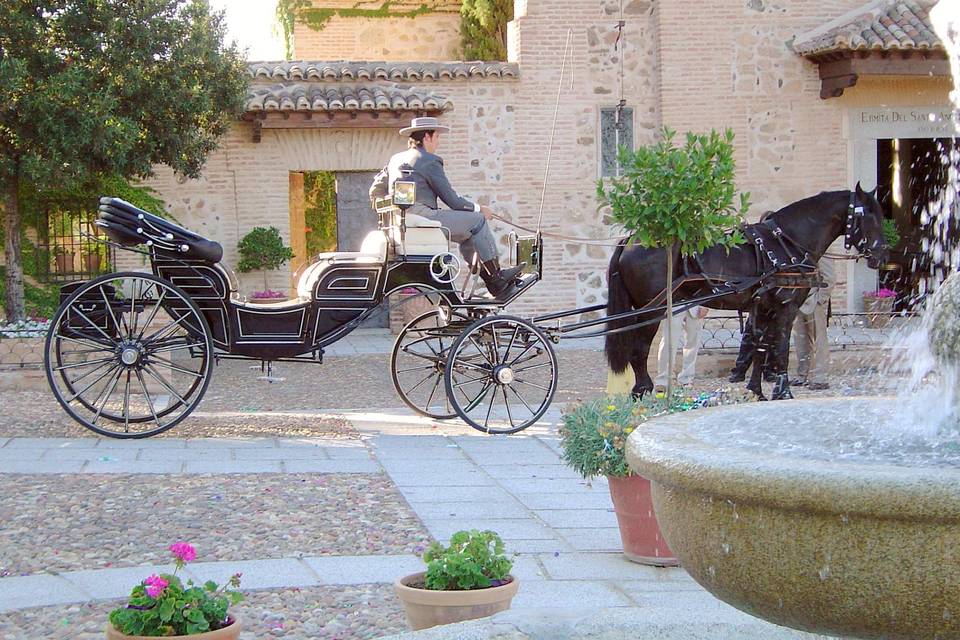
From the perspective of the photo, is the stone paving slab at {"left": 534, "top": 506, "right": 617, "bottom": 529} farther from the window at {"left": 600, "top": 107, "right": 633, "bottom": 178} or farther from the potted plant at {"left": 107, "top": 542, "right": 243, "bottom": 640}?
the window at {"left": 600, "top": 107, "right": 633, "bottom": 178}

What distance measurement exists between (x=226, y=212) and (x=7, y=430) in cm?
782

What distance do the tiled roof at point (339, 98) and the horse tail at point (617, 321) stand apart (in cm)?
725

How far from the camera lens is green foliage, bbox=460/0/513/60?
20828 mm

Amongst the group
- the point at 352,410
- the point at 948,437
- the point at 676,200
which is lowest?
the point at 352,410

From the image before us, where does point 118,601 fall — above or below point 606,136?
below

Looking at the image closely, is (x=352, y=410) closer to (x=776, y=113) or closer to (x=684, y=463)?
(x=684, y=463)

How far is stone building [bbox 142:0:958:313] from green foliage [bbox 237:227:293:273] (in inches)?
11.3

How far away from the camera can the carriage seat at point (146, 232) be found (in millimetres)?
8180

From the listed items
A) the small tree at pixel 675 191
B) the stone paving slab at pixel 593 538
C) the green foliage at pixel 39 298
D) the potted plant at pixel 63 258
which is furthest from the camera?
the potted plant at pixel 63 258

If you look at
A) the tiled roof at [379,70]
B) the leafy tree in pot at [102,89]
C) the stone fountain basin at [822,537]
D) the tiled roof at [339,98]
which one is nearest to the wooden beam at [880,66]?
the tiled roof at [379,70]

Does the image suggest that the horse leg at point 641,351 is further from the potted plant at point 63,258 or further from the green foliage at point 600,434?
the potted plant at point 63,258

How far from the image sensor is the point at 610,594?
4.83 m

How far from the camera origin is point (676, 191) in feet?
22.7

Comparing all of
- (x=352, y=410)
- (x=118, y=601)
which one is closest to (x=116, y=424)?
(x=352, y=410)
